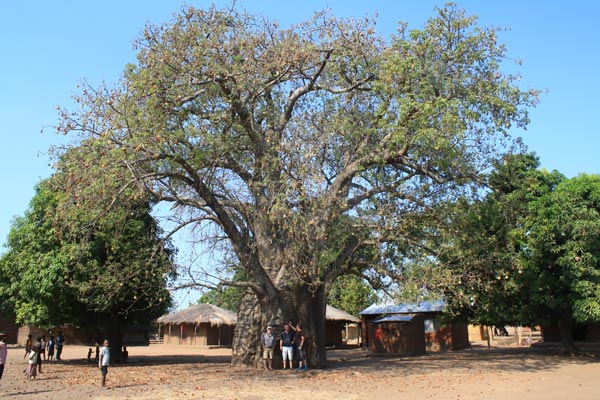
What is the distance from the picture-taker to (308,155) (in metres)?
13.3

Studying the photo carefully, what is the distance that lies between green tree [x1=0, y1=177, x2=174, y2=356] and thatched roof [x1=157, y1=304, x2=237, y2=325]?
17041 mm

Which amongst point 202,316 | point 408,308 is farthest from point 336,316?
point 202,316

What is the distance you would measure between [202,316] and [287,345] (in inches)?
1021

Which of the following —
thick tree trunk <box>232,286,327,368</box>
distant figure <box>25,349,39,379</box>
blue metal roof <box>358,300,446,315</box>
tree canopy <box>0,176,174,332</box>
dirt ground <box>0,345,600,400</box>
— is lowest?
dirt ground <box>0,345,600,400</box>

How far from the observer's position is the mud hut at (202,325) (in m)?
39.8

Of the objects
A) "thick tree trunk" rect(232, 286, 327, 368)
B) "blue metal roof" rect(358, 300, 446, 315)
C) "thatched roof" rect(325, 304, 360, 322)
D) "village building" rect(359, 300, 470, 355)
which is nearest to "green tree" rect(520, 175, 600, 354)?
"village building" rect(359, 300, 470, 355)

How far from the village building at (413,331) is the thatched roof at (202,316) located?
12714mm

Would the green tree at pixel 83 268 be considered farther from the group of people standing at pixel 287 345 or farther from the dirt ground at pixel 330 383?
the group of people standing at pixel 287 345

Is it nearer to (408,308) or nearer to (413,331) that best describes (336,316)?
(408,308)

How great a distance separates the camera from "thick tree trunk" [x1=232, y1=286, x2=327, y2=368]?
1648cm

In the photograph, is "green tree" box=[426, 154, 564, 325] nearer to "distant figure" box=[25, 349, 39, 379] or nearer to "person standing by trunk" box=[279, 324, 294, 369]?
"person standing by trunk" box=[279, 324, 294, 369]

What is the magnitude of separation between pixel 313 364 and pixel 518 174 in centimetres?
1107

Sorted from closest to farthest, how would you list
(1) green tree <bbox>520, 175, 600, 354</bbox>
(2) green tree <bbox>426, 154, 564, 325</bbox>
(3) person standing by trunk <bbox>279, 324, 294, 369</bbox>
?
(3) person standing by trunk <bbox>279, 324, 294, 369</bbox> < (2) green tree <bbox>426, 154, 564, 325</bbox> < (1) green tree <bbox>520, 175, 600, 354</bbox>

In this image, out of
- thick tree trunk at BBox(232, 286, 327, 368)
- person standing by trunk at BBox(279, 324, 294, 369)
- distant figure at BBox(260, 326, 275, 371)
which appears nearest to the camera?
person standing by trunk at BBox(279, 324, 294, 369)
